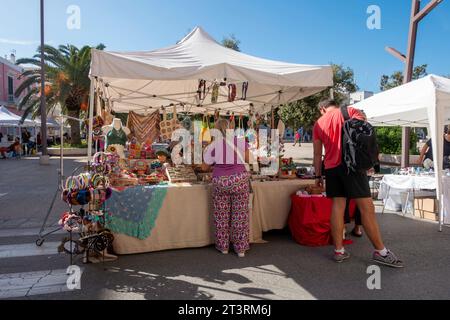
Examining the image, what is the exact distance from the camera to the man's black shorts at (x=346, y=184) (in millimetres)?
3963

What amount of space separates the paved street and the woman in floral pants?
0.25m

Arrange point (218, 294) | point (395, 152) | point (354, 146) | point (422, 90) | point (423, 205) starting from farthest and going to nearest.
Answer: point (395, 152) → point (423, 205) → point (422, 90) → point (354, 146) → point (218, 294)

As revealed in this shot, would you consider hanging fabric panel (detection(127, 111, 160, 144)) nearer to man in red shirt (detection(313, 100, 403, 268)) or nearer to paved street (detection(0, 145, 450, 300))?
paved street (detection(0, 145, 450, 300))

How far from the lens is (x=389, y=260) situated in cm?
404

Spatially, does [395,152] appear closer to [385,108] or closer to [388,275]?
[385,108]

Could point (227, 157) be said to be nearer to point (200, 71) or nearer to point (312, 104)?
point (200, 71)

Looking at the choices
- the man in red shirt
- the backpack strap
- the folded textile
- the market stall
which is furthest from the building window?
the backpack strap

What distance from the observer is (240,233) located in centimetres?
440

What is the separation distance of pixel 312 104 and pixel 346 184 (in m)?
12.5

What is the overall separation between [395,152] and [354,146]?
14.3m

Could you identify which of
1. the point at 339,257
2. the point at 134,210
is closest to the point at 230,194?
the point at 134,210

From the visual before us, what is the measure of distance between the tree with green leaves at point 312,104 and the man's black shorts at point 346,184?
1201cm

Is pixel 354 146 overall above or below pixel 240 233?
above

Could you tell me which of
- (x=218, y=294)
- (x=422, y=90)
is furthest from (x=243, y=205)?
(x=422, y=90)
